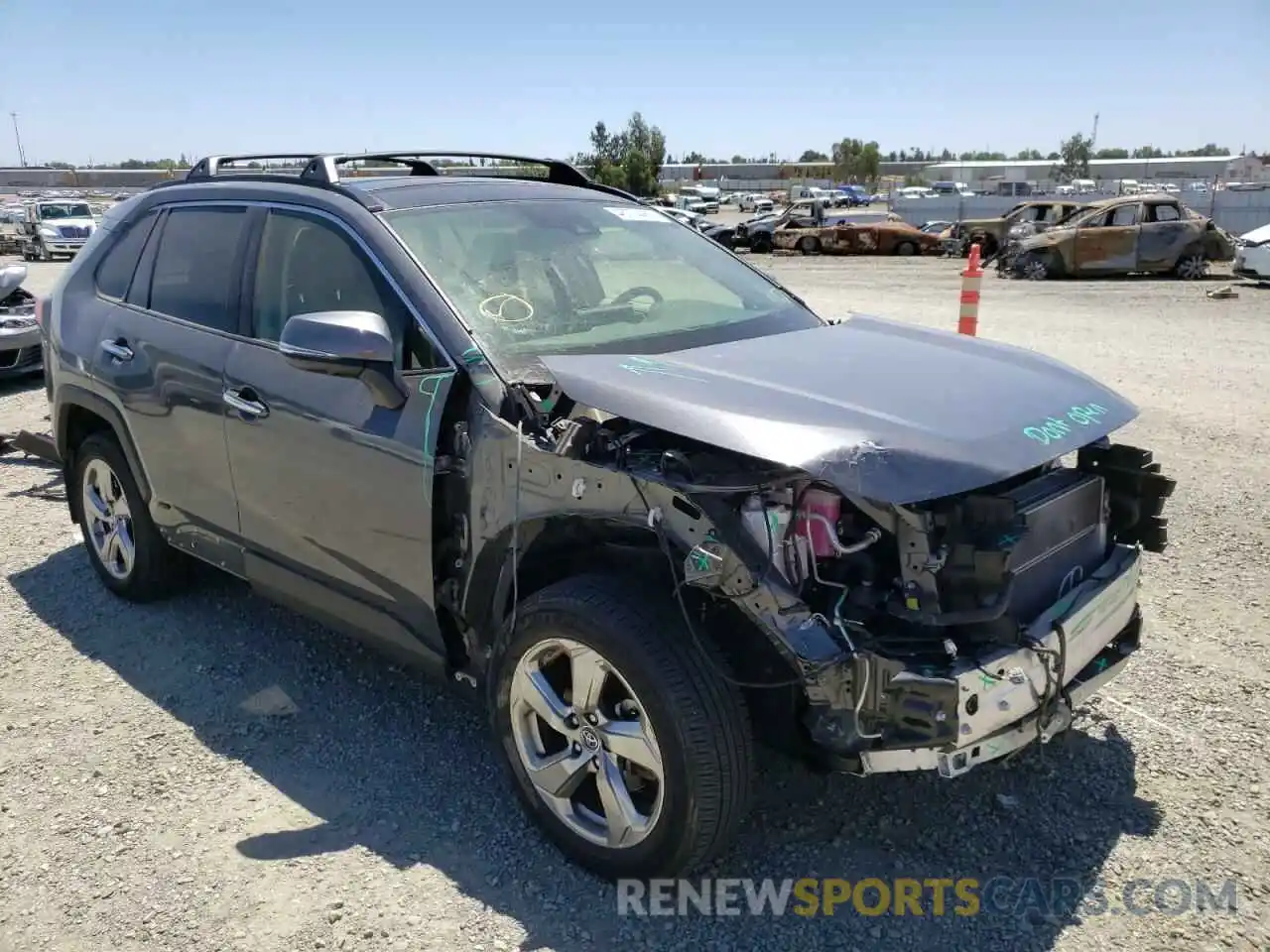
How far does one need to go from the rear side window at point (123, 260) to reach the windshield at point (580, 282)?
1.75m

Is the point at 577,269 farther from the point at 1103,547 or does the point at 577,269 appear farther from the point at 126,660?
the point at 126,660

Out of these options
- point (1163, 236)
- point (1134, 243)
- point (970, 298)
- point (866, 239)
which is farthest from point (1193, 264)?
point (970, 298)

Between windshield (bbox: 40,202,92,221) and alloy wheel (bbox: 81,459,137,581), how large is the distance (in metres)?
29.6

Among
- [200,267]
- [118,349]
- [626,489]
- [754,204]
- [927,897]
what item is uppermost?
[200,267]

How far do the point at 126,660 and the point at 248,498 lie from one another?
1.17 m

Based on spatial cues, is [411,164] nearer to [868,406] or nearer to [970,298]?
[868,406]

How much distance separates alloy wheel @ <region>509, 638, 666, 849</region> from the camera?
2750 mm

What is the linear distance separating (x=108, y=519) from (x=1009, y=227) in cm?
2497

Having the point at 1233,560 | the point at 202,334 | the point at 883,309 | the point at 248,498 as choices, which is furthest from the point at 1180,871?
the point at 883,309

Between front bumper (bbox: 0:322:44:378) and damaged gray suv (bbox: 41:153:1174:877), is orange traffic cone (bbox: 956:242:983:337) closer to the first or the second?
damaged gray suv (bbox: 41:153:1174:877)

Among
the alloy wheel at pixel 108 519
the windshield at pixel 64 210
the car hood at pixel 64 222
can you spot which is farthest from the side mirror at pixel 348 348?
the windshield at pixel 64 210

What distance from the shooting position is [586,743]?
2.87 meters

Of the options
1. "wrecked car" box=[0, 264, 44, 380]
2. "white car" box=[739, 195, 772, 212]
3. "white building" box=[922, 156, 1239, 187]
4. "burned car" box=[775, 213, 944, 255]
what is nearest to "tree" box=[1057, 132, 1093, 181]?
"white building" box=[922, 156, 1239, 187]

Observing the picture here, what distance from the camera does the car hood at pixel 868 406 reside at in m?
2.45
